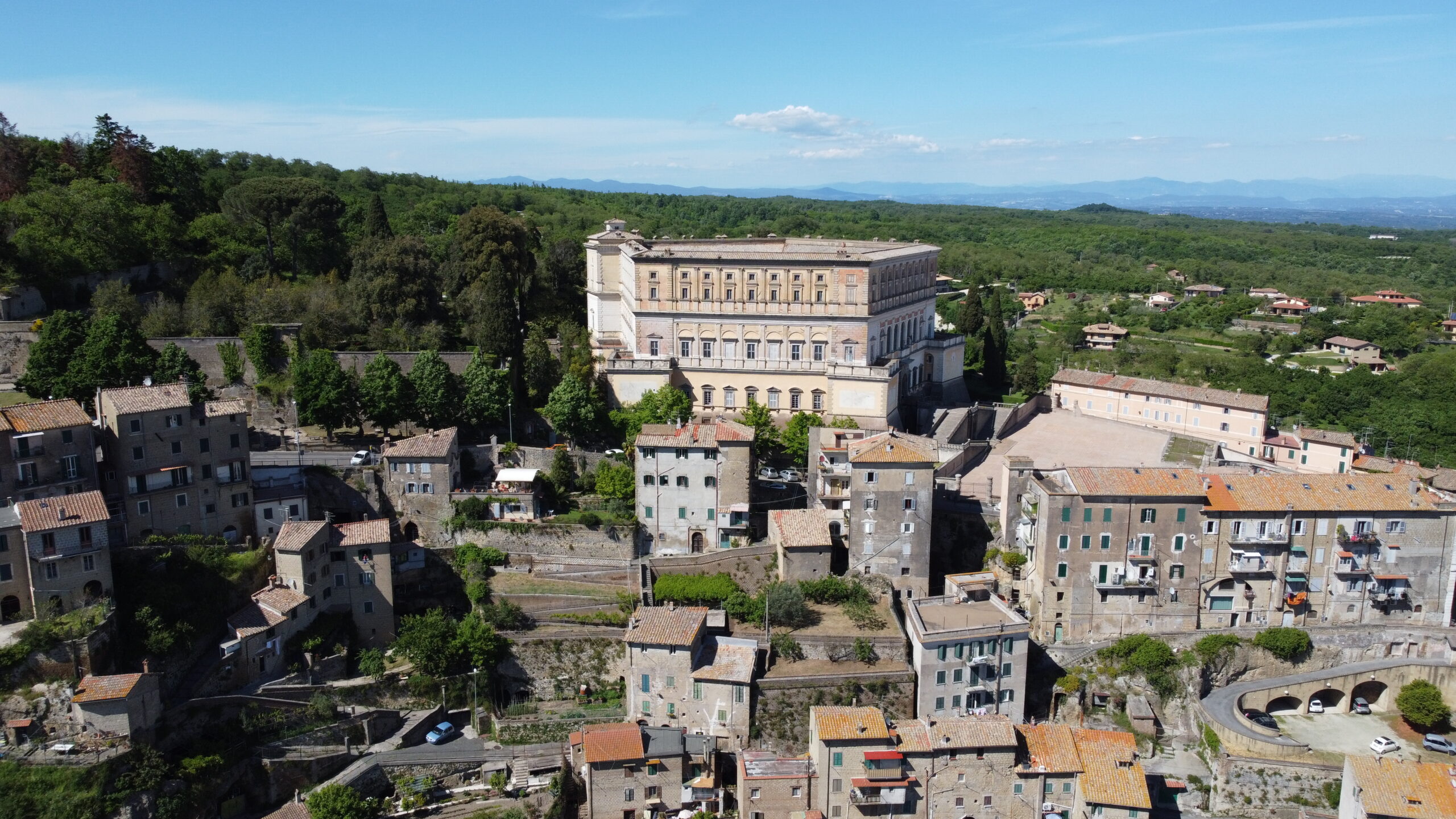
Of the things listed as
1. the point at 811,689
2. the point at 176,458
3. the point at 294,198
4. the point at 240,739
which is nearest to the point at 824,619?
the point at 811,689

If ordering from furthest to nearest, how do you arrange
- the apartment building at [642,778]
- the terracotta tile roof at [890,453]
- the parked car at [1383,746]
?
the terracotta tile roof at [890,453] < the parked car at [1383,746] < the apartment building at [642,778]

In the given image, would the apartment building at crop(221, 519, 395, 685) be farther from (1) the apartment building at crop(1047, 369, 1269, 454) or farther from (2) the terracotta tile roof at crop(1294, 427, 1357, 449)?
(2) the terracotta tile roof at crop(1294, 427, 1357, 449)

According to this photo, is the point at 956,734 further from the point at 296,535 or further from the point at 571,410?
the point at 296,535

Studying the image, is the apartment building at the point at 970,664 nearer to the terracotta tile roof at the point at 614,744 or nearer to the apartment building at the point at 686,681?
the apartment building at the point at 686,681

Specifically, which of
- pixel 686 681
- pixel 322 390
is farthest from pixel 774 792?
pixel 322 390

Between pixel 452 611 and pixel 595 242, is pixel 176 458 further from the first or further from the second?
pixel 595 242

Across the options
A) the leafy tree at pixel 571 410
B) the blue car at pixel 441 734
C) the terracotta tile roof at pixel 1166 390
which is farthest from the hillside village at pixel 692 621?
the terracotta tile roof at pixel 1166 390
